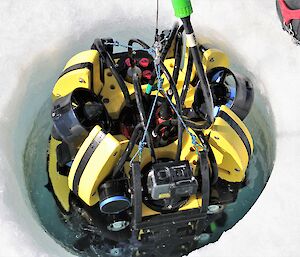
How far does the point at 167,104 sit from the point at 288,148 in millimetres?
386

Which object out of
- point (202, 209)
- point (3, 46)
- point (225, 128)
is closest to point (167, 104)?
point (225, 128)

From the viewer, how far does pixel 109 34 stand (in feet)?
6.98

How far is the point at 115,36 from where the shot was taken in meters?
2.16

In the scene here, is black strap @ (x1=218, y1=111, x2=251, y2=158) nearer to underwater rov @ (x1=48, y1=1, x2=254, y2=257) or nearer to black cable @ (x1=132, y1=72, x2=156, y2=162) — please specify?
underwater rov @ (x1=48, y1=1, x2=254, y2=257)

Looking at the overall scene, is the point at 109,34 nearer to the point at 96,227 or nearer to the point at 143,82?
the point at 143,82

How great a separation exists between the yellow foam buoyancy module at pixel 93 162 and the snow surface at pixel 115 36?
0.18 m

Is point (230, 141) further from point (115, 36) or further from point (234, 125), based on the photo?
point (115, 36)

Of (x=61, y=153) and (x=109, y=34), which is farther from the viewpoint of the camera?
(x=109, y=34)

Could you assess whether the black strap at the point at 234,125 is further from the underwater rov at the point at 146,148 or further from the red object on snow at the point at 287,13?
the red object on snow at the point at 287,13

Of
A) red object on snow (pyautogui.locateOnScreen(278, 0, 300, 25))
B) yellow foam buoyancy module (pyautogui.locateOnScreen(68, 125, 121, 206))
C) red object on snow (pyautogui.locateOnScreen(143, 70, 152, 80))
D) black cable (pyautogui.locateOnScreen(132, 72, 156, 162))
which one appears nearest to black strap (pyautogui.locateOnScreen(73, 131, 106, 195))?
yellow foam buoyancy module (pyautogui.locateOnScreen(68, 125, 121, 206))

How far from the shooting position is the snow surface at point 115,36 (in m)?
1.56

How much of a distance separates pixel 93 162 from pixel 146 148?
0.20 m

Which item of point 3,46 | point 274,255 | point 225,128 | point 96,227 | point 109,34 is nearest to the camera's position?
point 274,255

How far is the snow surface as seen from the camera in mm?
1559
